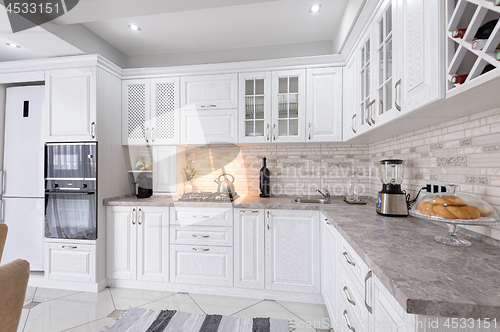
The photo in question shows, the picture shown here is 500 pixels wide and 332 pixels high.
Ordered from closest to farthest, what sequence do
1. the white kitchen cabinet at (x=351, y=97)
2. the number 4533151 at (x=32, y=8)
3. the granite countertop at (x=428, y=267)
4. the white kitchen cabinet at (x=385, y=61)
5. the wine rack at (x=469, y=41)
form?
the granite countertop at (x=428, y=267), the wine rack at (x=469, y=41), the white kitchen cabinet at (x=385, y=61), the number 4533151 at (x=32, y=8), the white kitchen cabinet at (x=351, y=97)

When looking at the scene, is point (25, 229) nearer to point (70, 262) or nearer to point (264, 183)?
point (70, 262)

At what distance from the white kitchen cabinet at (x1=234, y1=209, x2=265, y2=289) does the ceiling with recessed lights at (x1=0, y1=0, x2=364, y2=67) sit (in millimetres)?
1862

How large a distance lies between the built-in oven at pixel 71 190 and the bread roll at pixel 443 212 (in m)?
2.84

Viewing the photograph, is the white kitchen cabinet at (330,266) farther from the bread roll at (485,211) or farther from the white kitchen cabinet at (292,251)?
the bread roll at (485,211)

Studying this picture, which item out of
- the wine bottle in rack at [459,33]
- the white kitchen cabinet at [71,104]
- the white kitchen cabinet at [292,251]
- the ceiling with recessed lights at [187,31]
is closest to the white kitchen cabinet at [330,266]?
the white kitchen cabinet at [292,251]

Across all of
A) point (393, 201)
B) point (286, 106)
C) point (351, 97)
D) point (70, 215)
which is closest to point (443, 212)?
point (393, 201)

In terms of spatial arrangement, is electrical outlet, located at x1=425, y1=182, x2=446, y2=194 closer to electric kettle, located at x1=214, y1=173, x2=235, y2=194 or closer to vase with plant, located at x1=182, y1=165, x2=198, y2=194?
electric kettle, located at x1=214, y1=173, x2=235, y2=194

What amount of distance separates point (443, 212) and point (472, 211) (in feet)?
0.35

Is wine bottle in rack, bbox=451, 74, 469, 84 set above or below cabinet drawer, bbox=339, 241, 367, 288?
above

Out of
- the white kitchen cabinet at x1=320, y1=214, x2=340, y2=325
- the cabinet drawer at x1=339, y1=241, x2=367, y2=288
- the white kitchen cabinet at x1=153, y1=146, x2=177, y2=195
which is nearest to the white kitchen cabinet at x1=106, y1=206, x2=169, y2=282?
the white kitchen cabinet at x1=153, y1=146, x2=177, y2=195

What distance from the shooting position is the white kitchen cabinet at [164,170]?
2.93 m

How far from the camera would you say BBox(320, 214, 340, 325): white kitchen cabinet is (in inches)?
67.5

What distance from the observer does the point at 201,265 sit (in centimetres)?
251

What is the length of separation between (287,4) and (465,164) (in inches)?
75.4
